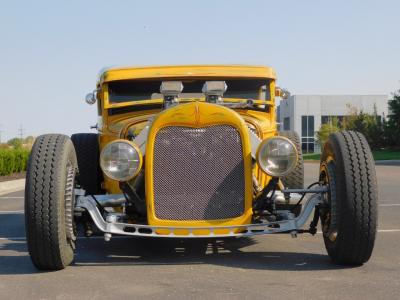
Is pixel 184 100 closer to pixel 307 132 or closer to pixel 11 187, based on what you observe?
pixel 11 187

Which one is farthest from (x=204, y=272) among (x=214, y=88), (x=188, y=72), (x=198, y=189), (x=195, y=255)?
(x=188, y=72)

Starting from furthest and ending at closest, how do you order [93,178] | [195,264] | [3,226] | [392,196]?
[392,196] < [3,226] < [93,178] < [195,264]

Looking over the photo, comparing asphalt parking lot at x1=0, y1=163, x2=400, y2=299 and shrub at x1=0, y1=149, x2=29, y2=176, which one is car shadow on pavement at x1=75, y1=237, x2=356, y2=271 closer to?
asphalt parking lot at x1=0, y1=163, x2=400, y2=299

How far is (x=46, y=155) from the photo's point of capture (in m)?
5.07

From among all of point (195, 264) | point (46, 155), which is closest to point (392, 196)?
point (195, 264)

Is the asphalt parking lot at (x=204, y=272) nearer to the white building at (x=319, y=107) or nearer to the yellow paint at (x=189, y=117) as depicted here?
the yellow paint at (x=189, y=117)

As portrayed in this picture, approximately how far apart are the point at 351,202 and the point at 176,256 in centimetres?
167

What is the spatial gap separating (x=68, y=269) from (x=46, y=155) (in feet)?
3.03

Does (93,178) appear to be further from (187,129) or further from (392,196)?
(392,196)

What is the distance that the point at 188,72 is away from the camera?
7.19 metres

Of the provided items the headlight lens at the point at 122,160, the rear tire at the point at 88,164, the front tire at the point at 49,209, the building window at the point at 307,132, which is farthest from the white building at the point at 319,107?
the front tire at the point at 49,209

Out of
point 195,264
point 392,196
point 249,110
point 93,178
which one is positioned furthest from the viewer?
point 392,196

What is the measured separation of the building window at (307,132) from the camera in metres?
76.6

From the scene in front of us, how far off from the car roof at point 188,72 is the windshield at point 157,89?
10 centimetres
